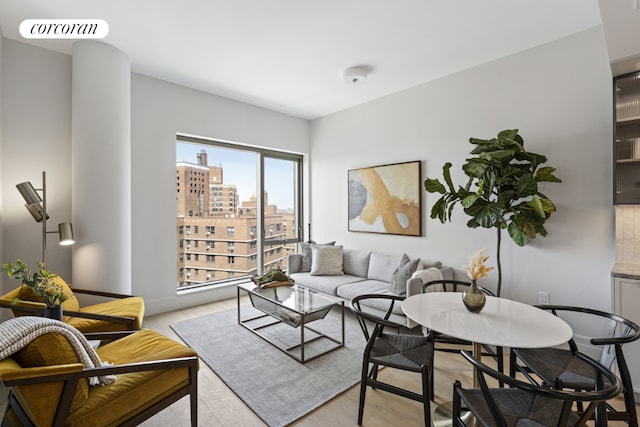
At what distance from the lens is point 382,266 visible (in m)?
3.95

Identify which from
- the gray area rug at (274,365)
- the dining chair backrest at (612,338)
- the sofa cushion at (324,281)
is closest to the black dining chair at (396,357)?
the gray area rug at (274,365)

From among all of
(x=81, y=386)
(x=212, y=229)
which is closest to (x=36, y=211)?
(x=212, y=229)

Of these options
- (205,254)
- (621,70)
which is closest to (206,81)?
(205,254)

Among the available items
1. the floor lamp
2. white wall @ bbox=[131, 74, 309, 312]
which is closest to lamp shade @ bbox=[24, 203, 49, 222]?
the floor lamp

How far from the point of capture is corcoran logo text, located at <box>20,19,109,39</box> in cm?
260

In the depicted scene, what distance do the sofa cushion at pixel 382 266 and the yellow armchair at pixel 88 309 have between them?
2.70 m

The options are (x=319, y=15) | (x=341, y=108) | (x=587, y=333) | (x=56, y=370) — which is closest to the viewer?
(x=56, y=370)

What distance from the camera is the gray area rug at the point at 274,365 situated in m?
2.10

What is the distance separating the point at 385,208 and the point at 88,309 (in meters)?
3.52

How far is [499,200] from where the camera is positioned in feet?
8.66

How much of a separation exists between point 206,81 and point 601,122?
419cm

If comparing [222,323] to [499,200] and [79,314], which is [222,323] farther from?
[499,200]

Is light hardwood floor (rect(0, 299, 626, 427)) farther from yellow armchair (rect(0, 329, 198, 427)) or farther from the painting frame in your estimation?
the painting frame

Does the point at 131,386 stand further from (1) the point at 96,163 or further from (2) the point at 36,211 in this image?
(1) the point at 96,163
